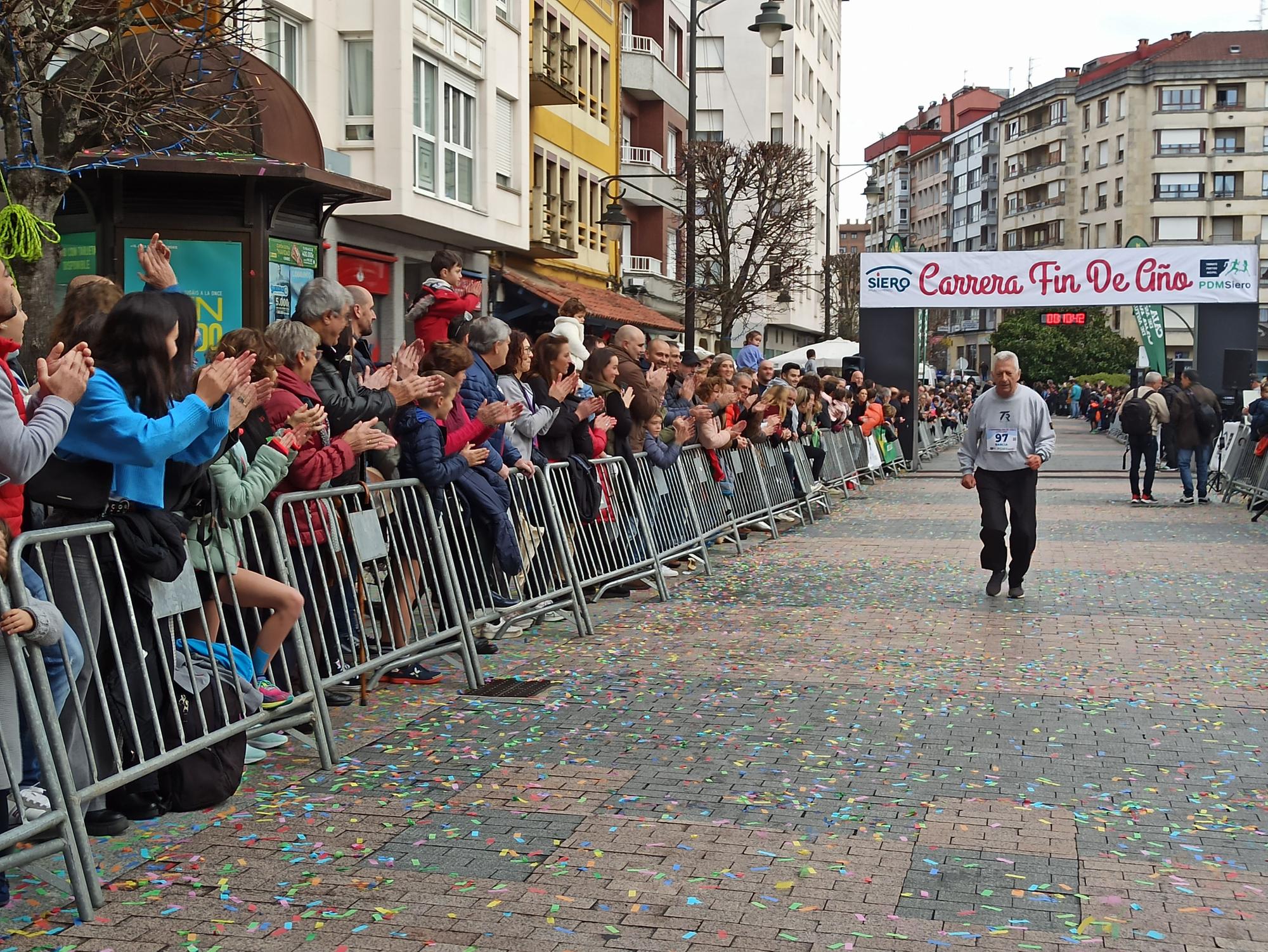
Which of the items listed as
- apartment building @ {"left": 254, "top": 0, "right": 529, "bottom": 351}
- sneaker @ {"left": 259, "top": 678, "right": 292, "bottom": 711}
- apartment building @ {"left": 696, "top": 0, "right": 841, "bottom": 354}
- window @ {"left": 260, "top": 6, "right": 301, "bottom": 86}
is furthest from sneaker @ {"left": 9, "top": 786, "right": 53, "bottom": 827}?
apartment building @ {"left": 696, "top": 0, "right": 841, "bottom": 354}

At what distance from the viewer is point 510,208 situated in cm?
3028

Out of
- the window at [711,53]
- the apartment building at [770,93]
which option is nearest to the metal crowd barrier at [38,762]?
the apartment building at [770,93]

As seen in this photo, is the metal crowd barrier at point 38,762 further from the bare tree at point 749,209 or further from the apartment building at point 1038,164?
the apartment building at point 1038,164

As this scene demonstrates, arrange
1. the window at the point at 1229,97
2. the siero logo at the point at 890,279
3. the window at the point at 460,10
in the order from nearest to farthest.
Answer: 1. the window at the point at 460,10
2. the siero logo at the point at 890,279
3. the window at the point at 1229,97

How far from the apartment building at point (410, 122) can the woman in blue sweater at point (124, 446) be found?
15.8 m

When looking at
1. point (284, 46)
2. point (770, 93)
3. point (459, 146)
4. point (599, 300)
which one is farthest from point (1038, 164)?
point (284, 46)

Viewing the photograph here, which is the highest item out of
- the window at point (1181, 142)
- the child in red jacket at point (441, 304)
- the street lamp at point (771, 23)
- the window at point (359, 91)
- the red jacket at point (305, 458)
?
the window at point (1181, 142)

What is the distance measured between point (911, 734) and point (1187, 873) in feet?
6.92

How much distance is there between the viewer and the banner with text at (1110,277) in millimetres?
29219

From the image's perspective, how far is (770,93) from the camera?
217 ft

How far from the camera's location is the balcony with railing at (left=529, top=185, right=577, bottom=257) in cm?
3406

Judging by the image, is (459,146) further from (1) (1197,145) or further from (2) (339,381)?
(1) (1197,145)

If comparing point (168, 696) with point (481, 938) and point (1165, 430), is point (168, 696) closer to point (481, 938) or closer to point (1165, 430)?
point (481, 938)

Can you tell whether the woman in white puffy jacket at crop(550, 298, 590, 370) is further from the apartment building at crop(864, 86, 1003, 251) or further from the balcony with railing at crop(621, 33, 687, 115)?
the apartment building at crop(864, 86, 1003, 251)
